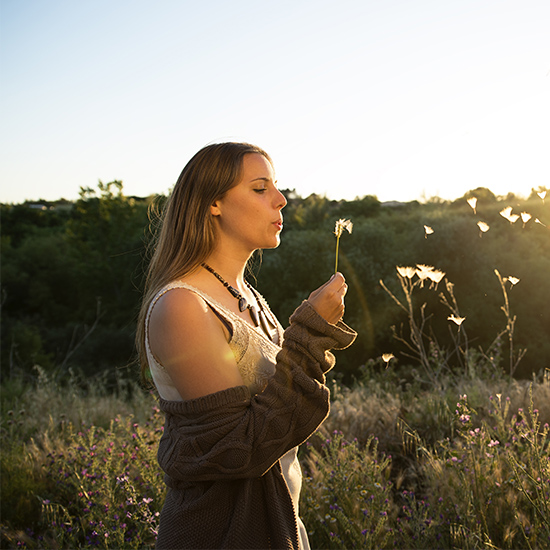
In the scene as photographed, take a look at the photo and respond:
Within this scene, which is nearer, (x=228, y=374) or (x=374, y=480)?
(x=228, y=374)

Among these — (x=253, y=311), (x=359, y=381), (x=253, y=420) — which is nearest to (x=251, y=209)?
(x=253, y=311)

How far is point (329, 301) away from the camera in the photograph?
4.86 ft

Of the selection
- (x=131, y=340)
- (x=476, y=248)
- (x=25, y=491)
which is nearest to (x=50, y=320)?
(x=131, y=340)

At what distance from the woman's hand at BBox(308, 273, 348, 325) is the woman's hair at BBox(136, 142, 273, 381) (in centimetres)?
42

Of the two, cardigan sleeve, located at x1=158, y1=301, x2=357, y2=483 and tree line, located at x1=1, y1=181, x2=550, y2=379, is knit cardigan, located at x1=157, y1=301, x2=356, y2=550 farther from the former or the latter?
tree line, located at x1=1, y1=181, x2=550, y2=379

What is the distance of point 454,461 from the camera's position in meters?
2.52

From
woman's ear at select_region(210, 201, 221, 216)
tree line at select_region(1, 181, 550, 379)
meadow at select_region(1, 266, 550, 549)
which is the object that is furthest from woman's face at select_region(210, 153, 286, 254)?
tree line at select_region(1, 181, 550, 379)

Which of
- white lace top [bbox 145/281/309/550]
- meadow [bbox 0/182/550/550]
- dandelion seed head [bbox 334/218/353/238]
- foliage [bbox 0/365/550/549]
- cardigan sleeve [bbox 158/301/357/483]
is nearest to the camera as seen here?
cardigan sleeve [bbox 158/301/357/483]

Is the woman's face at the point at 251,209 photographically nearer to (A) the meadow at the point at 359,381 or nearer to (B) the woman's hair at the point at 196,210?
(B) the woman's hair at the point at 196,210

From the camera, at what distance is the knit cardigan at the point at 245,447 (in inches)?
51.5

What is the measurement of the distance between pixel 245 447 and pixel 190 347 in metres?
0.29

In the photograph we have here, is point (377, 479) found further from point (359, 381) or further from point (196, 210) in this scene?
point (359, 381)

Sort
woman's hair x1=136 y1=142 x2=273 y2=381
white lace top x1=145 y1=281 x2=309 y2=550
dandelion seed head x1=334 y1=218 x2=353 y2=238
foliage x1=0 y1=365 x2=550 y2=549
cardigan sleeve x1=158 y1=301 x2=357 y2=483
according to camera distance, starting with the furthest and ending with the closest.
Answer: foliage x1=0 y1=365 x2=550 y2=549 → dandelion seed head x1=334 y1=218 x2=353 y2=238 → woman's hair x1=136 y1=142 x2=273 y2=381 → white lace top x1=145 y1=281 x2=309 y2=550 → cardigan sleeve x1=158 y1=301 x2=357 y2=483

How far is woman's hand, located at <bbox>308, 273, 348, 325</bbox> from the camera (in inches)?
57.8
